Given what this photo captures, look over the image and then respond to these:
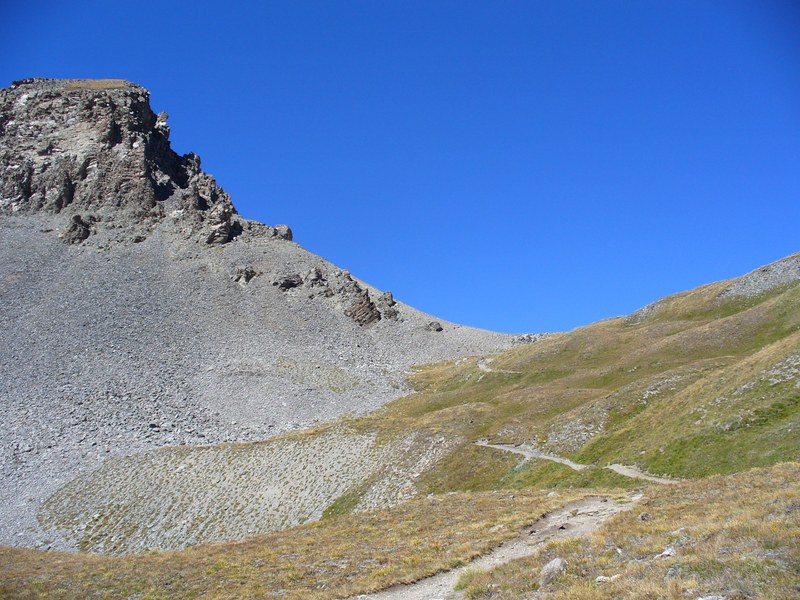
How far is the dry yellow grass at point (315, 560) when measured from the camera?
969 inches

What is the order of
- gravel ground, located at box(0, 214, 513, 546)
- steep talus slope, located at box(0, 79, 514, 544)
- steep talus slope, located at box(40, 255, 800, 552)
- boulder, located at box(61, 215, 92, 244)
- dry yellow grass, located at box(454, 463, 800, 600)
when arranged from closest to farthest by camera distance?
dry yellow grass, located at box(454, 463, 800, 600) → steep talus slope, located at box(40, 255, 800, 552) → gravel ground, located at box(0, 214, 513, 546) → steep talus slope, located at box(0, 79, 514, 544) → boulder, located at box(61, 215, 92, 244)

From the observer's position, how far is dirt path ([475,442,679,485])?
3574 cm

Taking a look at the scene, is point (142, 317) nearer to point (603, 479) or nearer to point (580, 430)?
point (580, 430)

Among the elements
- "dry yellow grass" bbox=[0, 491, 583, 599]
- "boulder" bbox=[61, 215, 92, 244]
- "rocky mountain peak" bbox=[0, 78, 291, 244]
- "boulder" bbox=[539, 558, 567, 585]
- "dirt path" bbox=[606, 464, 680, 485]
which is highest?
"rocky mountain peak" bbox=[0, 78, 291, 244]

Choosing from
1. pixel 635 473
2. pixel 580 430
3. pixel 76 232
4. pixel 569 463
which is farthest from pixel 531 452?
pixel 76 232

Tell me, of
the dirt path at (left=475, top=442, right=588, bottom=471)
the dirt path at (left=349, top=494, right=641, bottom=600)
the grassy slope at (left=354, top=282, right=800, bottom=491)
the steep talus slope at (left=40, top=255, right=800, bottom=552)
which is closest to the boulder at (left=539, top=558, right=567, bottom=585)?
the dirt path at (left=349, top=494, right=641, bottom=600)

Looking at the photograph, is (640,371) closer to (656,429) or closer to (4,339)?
(656,429)

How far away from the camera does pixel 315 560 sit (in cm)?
2920

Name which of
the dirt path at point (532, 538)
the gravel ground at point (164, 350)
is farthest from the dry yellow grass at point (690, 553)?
the gravel ground at point (164, 350)

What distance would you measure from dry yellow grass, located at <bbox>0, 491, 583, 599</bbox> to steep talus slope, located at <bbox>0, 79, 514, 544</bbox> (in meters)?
18.9

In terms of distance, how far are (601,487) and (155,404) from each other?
7587cm

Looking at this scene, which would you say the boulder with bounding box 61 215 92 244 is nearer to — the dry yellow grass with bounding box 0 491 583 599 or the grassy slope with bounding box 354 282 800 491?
the grassy slope with bounding box 354 282 800 491

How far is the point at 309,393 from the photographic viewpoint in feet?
335

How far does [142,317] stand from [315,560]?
10934 centimetres
